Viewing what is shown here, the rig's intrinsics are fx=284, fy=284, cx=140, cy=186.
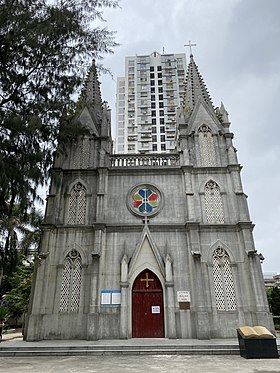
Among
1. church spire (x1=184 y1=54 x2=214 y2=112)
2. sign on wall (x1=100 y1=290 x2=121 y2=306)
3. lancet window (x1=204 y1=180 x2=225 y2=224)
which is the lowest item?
sign on wall (x1=100 y1=290 x2=121 y2=306)

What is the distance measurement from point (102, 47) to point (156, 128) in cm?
4196

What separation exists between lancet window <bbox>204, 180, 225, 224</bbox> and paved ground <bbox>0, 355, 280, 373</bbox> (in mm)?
8481

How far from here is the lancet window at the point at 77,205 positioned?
714 inches

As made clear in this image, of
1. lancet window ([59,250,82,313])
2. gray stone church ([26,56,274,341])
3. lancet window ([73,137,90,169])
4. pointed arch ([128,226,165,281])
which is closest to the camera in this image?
gray stone church ([26,56,274,341])

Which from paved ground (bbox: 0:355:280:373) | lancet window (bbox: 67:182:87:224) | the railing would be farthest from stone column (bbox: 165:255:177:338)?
the railing

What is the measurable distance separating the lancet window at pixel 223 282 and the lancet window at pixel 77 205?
8.52 metres

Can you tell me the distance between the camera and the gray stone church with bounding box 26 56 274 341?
608 inches

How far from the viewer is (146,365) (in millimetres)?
9188

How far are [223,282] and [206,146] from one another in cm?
939

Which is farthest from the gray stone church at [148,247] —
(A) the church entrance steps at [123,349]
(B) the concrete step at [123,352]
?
(B) the concrete step at [123,352]

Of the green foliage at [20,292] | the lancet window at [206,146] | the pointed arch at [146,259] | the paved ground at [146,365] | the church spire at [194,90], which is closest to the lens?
the paved ground at [146,365]

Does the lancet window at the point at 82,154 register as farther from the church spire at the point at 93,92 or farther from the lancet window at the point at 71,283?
the lancet window at the point at 71,283

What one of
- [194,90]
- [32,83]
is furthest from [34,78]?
[194,90]

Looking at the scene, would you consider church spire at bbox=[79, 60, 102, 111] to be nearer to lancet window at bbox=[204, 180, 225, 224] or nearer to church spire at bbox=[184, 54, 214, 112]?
church spire at bbox=[184, 54, 214, 112]
